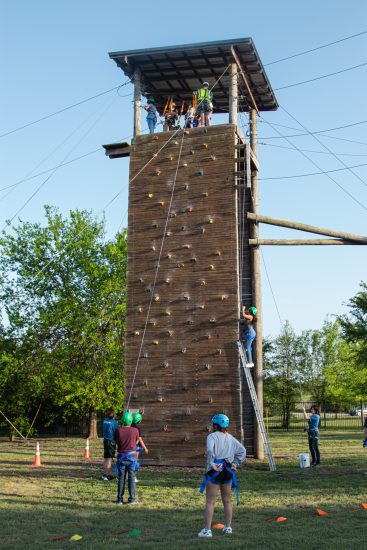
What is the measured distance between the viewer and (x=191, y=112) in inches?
816

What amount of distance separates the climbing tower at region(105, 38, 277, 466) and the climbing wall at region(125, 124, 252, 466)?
0.10ft

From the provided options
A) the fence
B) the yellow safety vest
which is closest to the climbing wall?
the yellow safety vest

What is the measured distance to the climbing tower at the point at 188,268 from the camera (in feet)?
60.4

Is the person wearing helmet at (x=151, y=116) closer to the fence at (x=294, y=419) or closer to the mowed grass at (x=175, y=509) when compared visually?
the mowed grass at (x=175, y=509)

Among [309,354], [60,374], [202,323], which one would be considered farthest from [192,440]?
[309,354]

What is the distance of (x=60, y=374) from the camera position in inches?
1329

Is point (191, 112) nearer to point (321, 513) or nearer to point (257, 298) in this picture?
point (257, 298)

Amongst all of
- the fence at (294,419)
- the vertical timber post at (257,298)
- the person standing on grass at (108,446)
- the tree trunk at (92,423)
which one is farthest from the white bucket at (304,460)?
the fence at (294,419)

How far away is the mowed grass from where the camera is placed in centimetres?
845

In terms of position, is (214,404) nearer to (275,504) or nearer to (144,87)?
(275,504)

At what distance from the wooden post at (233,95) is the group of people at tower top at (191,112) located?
80cm

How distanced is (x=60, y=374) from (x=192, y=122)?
1778 cm

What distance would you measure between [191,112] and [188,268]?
17.3 ft

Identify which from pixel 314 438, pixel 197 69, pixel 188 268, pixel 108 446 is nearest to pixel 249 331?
pixel 188 268
